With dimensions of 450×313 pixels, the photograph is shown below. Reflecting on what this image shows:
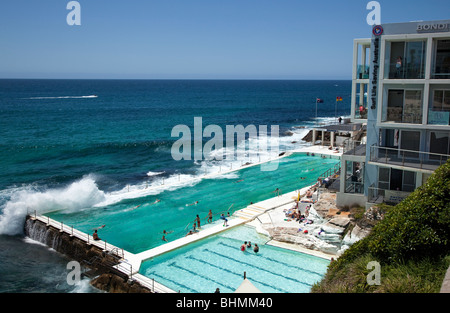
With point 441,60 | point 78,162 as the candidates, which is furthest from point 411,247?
point 78,162

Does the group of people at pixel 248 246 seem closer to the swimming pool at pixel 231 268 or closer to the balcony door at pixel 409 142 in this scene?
the swimming pool at pixel 231 268

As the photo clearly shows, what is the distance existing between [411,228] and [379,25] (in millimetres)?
13725

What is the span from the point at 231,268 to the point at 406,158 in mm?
11986

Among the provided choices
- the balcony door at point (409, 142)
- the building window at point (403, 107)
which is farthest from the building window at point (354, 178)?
the building window at point (403, 107)

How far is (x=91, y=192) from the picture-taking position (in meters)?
36.3

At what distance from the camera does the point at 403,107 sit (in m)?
22.7

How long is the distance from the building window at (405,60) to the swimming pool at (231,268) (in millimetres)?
11616

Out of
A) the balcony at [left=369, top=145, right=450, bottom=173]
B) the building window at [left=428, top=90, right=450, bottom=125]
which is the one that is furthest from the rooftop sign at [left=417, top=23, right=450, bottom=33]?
the balcony at [left=369, top=145, right=450, bottom=173]

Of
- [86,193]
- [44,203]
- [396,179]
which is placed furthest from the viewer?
[86,193]

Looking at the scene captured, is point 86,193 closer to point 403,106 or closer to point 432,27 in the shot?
point 403,106

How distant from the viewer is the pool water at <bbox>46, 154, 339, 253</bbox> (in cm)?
2884

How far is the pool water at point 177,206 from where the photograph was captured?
2884cm
